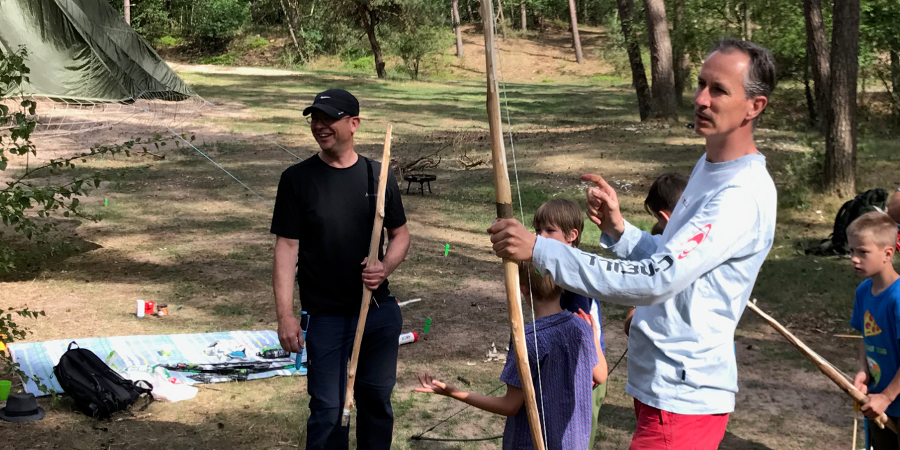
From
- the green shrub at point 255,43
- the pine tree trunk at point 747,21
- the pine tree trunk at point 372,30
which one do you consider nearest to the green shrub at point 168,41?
the green shrub at point 255,43

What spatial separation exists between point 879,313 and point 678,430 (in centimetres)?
174

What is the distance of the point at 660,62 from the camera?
19250 millimetres

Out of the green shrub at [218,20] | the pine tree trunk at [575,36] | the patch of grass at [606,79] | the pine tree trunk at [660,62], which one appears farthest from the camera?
the green shrub at [218,20]

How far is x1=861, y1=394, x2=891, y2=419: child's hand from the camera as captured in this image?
3.36 m

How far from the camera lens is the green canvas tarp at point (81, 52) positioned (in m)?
12.0

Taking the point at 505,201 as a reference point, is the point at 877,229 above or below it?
below

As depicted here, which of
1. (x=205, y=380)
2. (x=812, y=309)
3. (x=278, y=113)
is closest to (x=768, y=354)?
(x=812, y=309)

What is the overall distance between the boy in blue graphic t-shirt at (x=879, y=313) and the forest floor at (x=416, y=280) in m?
1.59

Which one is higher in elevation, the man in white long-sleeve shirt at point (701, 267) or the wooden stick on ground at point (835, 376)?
the man in white long-sleeve shirt at point (701, 267)

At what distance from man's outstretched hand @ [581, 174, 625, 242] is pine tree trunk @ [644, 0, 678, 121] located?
54.7ft

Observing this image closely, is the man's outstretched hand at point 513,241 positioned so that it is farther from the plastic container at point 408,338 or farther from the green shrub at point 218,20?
the green shrub at point 218,20

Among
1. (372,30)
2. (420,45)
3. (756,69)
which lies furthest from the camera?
(420,45)

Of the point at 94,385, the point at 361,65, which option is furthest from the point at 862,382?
the point at 361,65

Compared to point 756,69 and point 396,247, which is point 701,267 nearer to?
point 756,69
